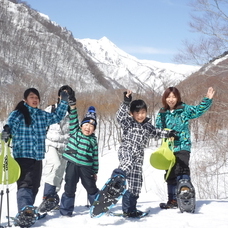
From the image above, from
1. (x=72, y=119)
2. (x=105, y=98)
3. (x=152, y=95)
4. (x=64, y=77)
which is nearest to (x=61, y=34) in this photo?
(x=64, y=77)

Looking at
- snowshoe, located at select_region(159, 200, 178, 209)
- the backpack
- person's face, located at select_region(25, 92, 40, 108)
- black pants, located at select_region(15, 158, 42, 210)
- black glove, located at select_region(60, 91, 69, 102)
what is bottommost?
snowshoe, located at select_region(159, 200, 178, 209)

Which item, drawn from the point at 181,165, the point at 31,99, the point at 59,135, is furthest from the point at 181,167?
the point at 31,99

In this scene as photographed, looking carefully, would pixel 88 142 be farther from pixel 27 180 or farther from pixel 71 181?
pixel 27 180

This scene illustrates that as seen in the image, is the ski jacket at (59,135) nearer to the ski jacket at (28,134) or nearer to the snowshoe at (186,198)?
the ski jacket at (28,134)

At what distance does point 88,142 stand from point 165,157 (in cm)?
110

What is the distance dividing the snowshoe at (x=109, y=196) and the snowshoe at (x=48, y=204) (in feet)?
2.63

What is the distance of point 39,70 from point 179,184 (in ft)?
296

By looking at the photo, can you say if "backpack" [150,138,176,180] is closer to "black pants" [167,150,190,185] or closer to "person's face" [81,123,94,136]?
"black pants" [167,150,190,185]

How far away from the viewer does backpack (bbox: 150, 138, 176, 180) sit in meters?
3.99

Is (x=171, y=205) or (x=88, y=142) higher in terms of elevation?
(x=88, y=142)

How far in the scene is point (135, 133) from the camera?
381cm

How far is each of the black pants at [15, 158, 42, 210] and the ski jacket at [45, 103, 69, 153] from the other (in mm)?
736

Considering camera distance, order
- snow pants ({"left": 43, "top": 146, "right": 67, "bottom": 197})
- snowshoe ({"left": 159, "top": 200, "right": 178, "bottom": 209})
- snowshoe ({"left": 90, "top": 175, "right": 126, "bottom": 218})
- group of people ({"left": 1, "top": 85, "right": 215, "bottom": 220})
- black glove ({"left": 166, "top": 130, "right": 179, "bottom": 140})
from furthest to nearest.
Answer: snow pants ({"left": 43, "top": 146, "right": 67, "bottom": 197}) → snowshoe ({"left": 159, "top": 200, "right": 178, "bottom": 209}) → black glove ({"left": 166, "top": 130, "right": 179, "bottom": 140}) → group of people ({"left": 1, "top": 85, "right": 215, "bottom": 220}) → snowshoe ({"left": 90, "top": 175, "right": 126, "bottom": 218})

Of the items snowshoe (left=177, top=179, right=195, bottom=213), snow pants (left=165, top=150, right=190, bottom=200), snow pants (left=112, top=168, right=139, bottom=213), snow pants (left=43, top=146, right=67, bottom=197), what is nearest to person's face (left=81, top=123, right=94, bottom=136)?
snow pants (left=43, top=146, right=67, bottom=197)
